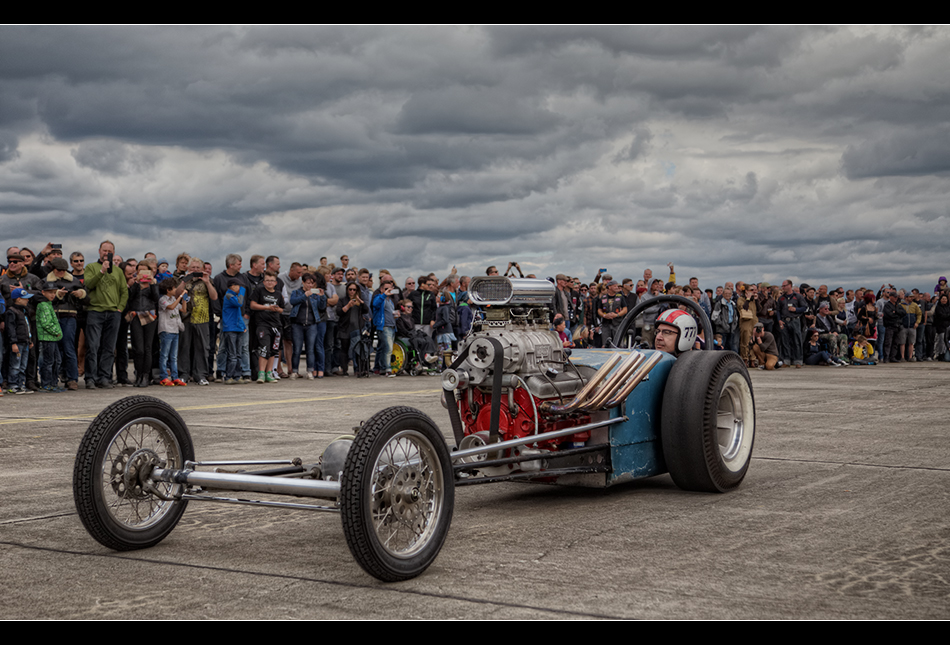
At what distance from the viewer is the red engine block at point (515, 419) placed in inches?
264

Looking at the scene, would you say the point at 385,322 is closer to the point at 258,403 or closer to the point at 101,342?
the point at 101,342

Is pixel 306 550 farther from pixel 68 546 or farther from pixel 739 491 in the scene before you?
pixel 739 491

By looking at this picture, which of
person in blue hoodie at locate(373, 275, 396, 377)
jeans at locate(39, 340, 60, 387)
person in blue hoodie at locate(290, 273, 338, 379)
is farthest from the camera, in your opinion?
person in blue hoodie at locate(373, 275, 396, 377)

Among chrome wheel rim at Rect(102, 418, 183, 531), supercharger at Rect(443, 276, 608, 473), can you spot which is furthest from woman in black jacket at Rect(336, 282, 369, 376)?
chrome wheel rim at Rect(102, 418, 183, 531)

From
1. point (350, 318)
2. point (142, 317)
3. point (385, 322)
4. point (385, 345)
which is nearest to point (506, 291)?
point (142, 317)

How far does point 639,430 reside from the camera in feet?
22.7

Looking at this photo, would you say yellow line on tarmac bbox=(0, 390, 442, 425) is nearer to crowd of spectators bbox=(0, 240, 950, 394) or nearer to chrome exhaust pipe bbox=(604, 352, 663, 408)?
crowd of spectators bbox=(0, 240, 950, 394)

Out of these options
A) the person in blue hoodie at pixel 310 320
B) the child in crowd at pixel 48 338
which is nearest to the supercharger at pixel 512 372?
the child in crowd at pixel 48 338

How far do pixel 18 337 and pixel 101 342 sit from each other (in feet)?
5.60

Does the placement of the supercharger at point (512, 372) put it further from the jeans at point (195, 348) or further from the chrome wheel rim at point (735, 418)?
the jeans at point (195, 348)

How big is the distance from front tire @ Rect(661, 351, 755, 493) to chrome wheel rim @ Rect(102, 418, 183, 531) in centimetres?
340

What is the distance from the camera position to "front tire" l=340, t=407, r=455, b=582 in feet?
14.4

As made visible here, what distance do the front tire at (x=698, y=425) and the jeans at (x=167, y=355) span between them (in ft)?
39.4

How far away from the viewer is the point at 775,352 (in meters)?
24.8
